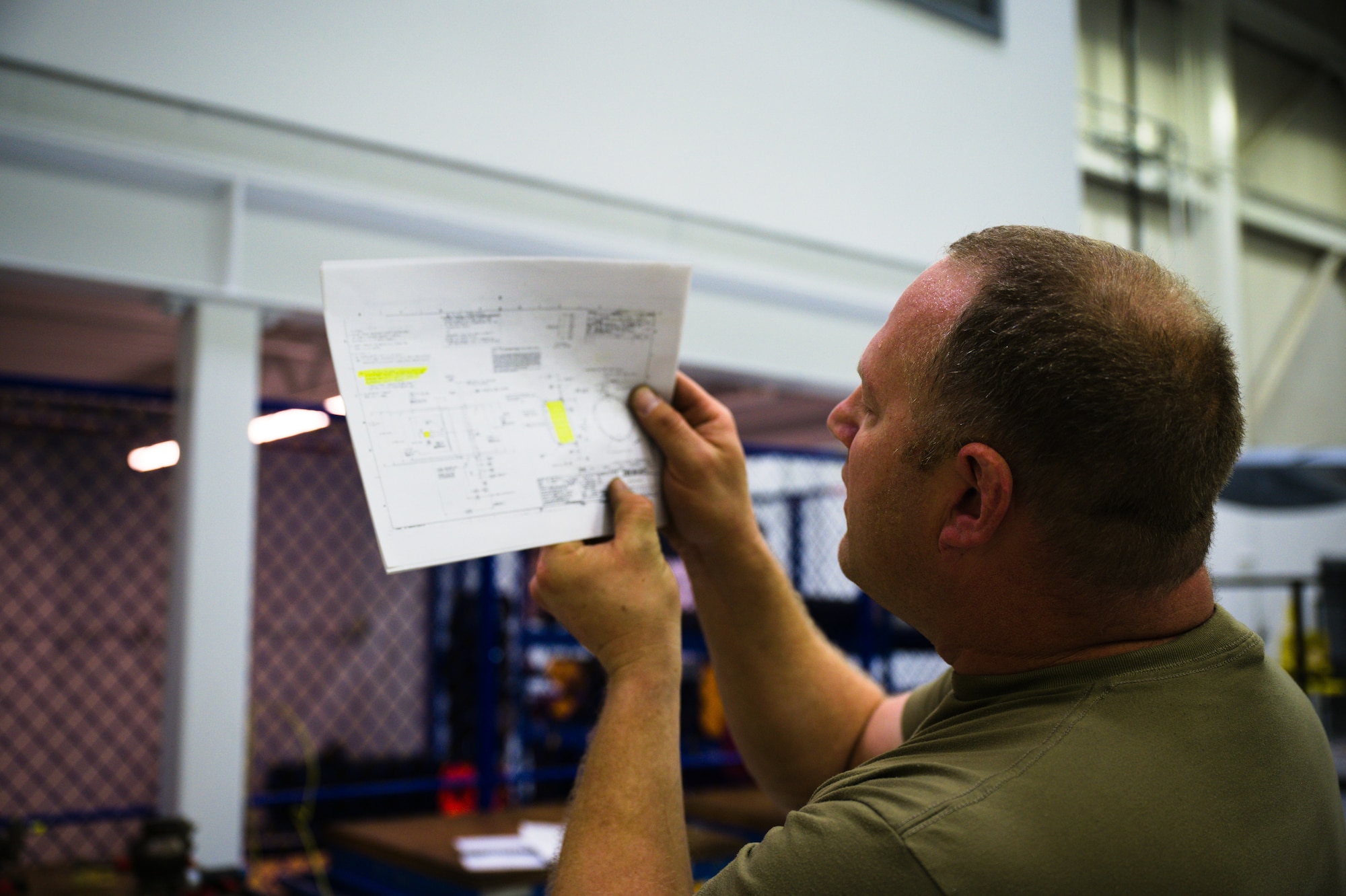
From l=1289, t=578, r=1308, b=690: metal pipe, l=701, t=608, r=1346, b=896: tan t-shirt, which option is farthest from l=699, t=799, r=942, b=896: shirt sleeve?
l=1289, t=578, r=1308, b=690: metal pipe

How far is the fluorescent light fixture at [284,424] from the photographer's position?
2.98 meters

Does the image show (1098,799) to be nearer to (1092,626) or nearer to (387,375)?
(1092,626)

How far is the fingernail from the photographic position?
4.00 ft

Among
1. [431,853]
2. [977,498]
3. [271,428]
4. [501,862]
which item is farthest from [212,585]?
[977,498]

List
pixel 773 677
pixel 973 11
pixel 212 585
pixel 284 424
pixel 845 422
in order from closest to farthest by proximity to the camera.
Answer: pixel 845 422 < pixel 773 677 < pixel 212 585 < pixel 284 424 < pixel 973 11

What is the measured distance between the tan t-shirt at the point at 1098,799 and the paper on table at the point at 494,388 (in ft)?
→ 1.49

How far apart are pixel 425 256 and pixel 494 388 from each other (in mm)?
2505

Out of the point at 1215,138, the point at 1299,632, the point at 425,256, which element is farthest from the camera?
the point at 1215,138

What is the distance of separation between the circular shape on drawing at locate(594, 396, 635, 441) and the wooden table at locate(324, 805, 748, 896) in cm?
195

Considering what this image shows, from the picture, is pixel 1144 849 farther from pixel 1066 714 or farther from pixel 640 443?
pixel 640 443

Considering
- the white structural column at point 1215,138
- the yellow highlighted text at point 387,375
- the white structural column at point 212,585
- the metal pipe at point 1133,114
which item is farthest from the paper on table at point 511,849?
the white structural column at point 1215,138

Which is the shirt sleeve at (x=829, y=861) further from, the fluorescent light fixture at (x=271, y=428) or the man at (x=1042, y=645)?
the fluorescent light fixture at (x=271, y=428)

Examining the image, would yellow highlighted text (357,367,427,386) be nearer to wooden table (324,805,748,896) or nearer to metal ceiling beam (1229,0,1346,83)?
wooden table (324,805,748,896)

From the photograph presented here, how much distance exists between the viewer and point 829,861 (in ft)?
2.41
